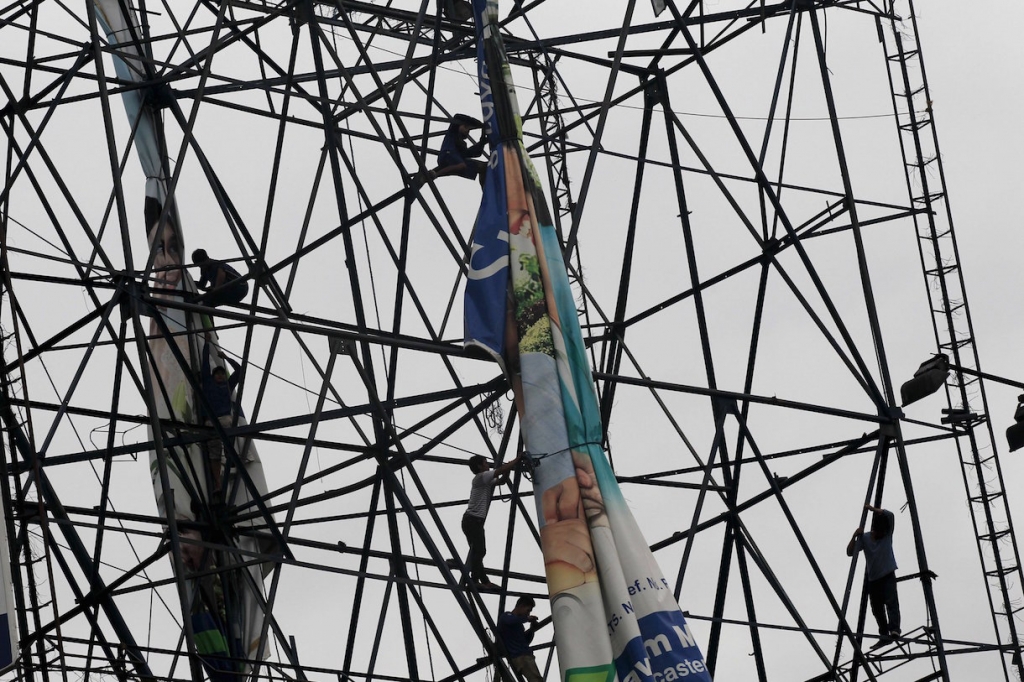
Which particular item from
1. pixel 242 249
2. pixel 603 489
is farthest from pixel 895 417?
pixel 242 249

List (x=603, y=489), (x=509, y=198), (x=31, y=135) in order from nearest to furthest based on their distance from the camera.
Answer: (x=603, y=489), (x=509, y=198), (x=31, y=135)

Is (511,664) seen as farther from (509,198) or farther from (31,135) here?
(31,135)

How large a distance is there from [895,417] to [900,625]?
2.18 m

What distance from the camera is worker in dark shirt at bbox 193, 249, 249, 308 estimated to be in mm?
21734

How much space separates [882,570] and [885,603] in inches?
13.9

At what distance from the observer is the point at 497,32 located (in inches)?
802

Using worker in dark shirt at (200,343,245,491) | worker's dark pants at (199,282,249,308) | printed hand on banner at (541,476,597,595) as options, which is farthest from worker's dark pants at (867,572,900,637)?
worker's dark pants at (199,282,249,308)

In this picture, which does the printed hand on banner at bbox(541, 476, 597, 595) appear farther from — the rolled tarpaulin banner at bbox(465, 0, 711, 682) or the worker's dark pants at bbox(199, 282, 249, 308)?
the worker's dark pants at bbox(199, 282, 249, 308)

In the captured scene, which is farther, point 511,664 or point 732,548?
point 732,548

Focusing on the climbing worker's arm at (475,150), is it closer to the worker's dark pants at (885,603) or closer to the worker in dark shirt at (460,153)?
the worker in dark shirt at (460,153)

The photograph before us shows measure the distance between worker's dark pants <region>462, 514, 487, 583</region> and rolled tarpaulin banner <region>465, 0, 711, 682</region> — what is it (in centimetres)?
186

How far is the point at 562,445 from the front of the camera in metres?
18.3

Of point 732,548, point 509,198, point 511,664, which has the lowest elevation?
point 511,664

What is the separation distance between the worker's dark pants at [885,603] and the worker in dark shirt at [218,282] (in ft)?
23.9
